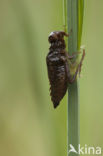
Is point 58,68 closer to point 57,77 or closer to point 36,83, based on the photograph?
point 57,77

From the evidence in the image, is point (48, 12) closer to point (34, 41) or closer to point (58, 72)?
point (34, 41)

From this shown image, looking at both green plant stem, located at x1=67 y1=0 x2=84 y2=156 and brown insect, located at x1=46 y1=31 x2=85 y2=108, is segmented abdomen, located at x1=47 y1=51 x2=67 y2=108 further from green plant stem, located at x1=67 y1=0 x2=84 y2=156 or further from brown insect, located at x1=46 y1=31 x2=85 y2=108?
green plant stem, located at x1=67 y1=0 x2=84 y2=156

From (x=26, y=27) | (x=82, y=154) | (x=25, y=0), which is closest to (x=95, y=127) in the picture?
(x=82, y=154)

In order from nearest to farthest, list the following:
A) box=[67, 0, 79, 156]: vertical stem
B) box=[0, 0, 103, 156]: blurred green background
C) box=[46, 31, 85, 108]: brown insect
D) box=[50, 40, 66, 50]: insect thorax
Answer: box=[67, 0, 79, 156]: vertical stem < box=[46, 31, 85, 108]: brown insect < box=[50, 40, 66, 50]: insect thorax < box=[0, 0, 103, 156]: blurred green background

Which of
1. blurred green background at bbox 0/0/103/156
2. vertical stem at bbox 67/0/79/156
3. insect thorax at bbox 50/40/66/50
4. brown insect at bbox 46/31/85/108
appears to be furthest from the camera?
blurred green background at bbox 0/0/103/156

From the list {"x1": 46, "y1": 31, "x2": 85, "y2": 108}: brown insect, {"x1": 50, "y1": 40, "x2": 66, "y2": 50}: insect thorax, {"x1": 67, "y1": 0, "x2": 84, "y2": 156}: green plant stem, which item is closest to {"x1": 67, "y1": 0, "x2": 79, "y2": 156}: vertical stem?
{"x1": 67, "y1": 0, "x2": 84, "y2": 156}: green plant stem

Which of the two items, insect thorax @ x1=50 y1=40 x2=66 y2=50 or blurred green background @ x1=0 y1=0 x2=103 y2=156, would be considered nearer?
insect thorax @ x1=50 y1=40 x2=66 y2=50

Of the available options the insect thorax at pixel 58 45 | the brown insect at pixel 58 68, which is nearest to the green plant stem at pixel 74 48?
the brown insect at pixel 58 68

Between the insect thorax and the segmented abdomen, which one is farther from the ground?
the insect thorax
